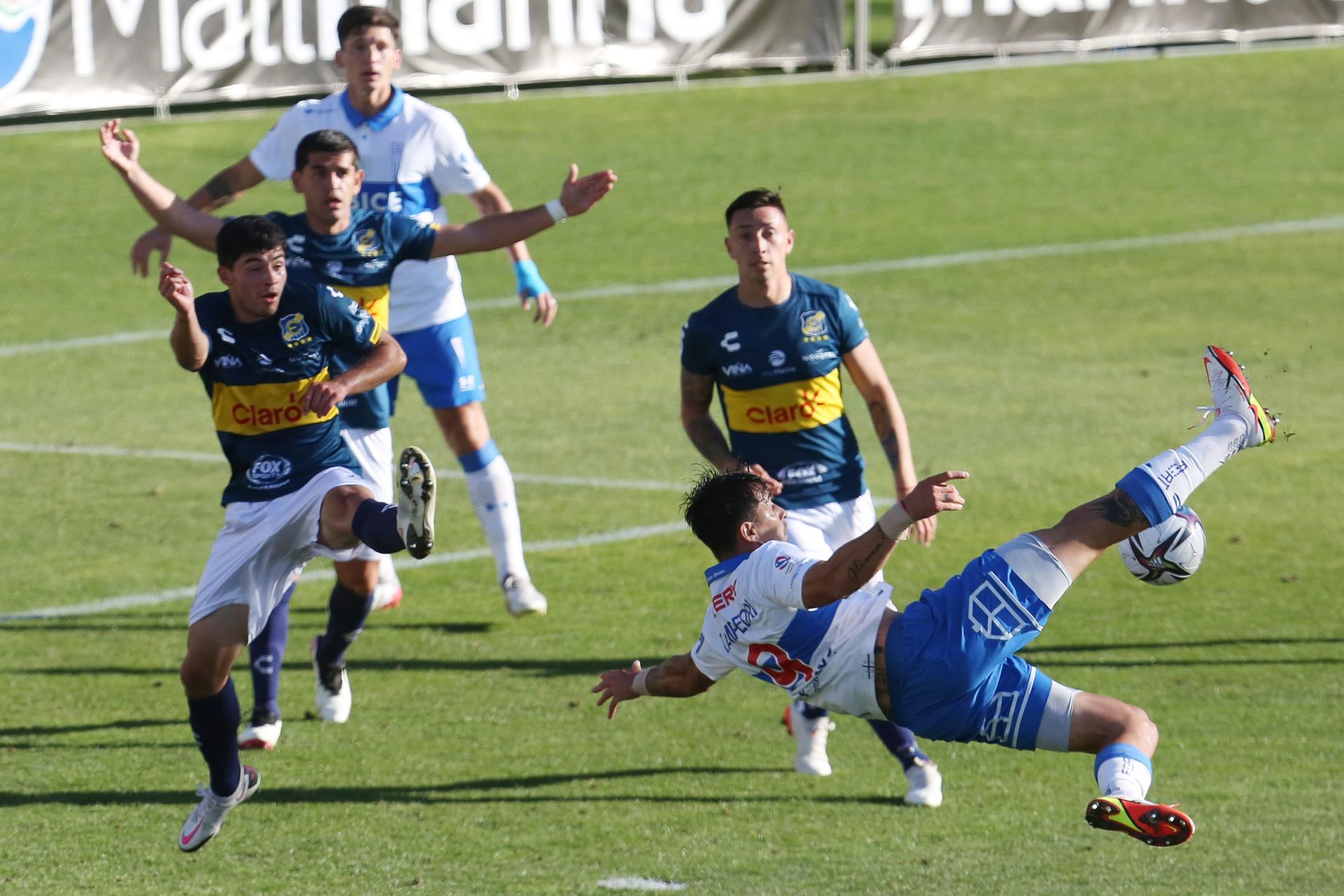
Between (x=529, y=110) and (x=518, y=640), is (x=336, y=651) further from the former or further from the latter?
(x=529, y=110)

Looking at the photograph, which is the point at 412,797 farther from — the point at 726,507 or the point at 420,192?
the point at 420,192

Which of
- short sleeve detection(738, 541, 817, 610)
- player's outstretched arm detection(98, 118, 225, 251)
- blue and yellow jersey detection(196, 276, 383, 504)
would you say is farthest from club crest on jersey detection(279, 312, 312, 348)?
short sleeve detection(738, 541, 817, 610)

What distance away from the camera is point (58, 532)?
12469mm

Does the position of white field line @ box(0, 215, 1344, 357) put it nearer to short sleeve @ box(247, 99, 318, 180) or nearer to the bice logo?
the bice logo

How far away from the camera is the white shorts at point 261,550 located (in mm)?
7520

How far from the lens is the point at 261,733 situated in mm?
8672

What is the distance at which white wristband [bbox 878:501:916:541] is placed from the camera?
572 cm

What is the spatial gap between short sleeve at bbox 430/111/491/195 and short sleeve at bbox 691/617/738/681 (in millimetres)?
4658

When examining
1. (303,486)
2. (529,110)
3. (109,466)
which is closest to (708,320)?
(303,486)

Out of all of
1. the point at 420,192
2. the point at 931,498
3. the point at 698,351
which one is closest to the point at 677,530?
the point at 420,192

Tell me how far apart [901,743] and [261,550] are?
261 cm

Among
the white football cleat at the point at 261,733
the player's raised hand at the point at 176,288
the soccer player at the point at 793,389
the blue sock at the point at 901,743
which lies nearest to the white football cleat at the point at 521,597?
the white football cleat at the point at 261,733

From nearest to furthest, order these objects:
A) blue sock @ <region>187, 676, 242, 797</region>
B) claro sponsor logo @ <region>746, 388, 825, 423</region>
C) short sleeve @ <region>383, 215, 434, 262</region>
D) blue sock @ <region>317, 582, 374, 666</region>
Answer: blue sock @ <region>187, 676, 242, 797</region> < claro sponsor logo @ <region>746, 388, 825, 423</region> < blue sock @ <region>317, 582, 374, 666</region> < short sleeve @ <region>383, 215, 434, 262</region>

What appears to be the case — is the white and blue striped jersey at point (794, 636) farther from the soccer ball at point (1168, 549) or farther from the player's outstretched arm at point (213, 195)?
the player's outstretched arm at point (213, 195)
